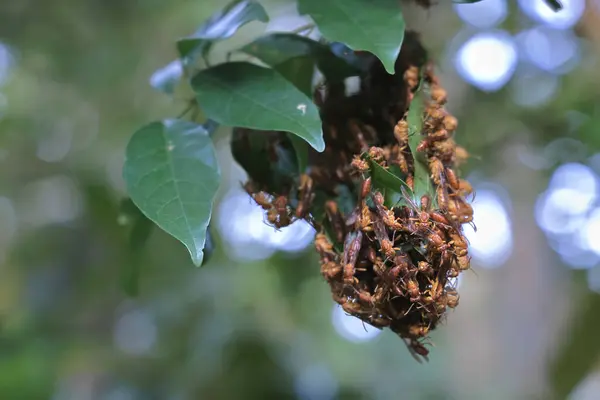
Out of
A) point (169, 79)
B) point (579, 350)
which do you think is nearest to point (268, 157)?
point (169, 79)

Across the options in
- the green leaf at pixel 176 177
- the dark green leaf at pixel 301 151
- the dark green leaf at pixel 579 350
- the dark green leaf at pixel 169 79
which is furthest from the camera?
the dark green leaf at pixel 579 350

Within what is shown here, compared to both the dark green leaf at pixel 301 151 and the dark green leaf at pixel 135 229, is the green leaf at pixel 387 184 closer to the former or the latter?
the dark green leaf at pixel 301 151

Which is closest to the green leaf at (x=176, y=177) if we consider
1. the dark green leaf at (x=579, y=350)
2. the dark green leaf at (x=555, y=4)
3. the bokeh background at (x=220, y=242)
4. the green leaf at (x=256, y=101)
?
the green leaf at (x=256, y=101)

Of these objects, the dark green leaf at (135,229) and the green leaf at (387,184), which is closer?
the green leaf at (387,184)

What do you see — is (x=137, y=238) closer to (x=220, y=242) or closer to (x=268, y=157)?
(x=268, y=157)

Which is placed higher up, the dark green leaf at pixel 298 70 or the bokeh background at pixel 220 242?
the dark green leaf at pixel 298 70

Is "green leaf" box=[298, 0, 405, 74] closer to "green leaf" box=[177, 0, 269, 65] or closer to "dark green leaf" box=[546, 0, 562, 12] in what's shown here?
"green leaf" box=[177, 0, 269, 65]
